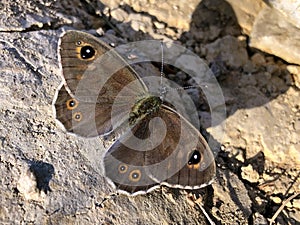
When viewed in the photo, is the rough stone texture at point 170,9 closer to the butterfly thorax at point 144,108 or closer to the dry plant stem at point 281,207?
the butterfly thorax at point 144,108

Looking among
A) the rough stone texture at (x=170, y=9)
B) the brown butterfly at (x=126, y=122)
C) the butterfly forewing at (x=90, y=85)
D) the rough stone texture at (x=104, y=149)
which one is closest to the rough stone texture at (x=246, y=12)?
the rough stone texture at (x=104, y=149)

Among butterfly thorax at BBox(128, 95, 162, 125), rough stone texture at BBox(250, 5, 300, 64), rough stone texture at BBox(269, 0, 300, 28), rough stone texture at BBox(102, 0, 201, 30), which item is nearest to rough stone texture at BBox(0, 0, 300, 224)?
rough stone texture at BBox(102, 0, 201, 30)

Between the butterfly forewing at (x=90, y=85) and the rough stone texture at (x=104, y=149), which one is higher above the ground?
the butterfly forewing at (x=90, y=85)

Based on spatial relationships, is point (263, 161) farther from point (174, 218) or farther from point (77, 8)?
point (77, 8)

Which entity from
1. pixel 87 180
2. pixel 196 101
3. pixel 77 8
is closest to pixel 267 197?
pixel 196 101

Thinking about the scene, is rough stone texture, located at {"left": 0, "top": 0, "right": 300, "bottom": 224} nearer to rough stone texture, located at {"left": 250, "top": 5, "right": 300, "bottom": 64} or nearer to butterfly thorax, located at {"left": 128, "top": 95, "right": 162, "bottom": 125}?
rough stone texture, located at {"left": 250, "top": 5, "right": 300, "bottom": 64}

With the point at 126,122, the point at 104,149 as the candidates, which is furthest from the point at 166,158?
the point at 104,149
